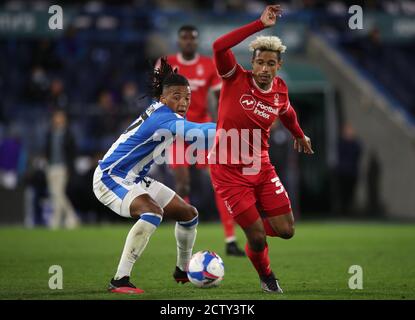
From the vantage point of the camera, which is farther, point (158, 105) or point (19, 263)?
point (19, 263)

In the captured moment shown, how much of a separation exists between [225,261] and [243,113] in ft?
9.96

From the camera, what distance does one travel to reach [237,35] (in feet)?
26.1

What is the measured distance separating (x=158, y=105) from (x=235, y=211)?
1.21 m

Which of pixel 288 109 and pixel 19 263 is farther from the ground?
pixel 288 109

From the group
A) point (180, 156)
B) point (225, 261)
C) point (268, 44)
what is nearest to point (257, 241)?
point (268, 44)

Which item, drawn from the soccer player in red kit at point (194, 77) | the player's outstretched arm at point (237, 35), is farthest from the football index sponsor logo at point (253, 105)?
the soccer player in red kit at point (194, 77)

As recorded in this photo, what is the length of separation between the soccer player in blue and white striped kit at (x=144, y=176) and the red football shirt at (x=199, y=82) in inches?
142

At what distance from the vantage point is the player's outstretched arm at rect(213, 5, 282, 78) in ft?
25.8

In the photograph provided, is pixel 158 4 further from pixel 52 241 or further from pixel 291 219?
pixel 291 219

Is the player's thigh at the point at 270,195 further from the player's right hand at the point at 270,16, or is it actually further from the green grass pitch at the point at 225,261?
the player's right hand at the point at 270,16

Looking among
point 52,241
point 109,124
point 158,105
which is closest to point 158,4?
point 109,124

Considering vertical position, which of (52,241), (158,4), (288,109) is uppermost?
(158,4)

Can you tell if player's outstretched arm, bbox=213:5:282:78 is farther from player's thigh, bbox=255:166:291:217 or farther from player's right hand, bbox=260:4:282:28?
player's thigh, bbox=255:166:291:217

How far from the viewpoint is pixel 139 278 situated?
925 centimetres
